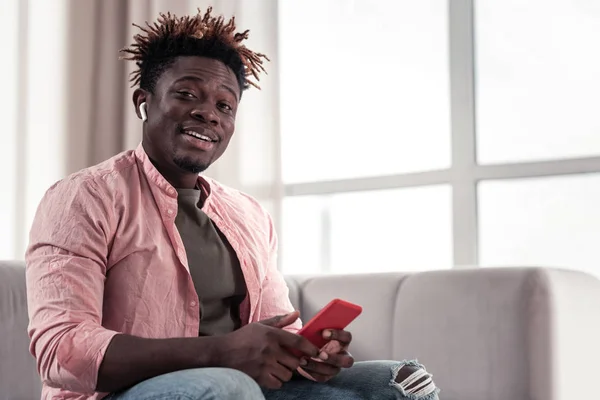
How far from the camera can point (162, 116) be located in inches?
65.5

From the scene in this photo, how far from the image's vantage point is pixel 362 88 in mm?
3127

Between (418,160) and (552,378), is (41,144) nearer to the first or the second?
(418,160)

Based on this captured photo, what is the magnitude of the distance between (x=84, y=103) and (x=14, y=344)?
169cm

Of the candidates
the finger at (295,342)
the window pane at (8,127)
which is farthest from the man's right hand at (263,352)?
the window pane at (8,127)

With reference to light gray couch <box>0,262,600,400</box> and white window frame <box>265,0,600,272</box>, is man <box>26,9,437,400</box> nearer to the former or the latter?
light gray couch <box>0,262,600,400</box>

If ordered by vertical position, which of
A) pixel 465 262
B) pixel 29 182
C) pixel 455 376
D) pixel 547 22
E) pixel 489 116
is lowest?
pixel 455 376

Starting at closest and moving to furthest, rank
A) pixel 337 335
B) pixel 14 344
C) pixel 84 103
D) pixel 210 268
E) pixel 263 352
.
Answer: pixel 263 352 → pixel 337 335 → pixel 210 268 → pixel 14 344 → pixel 84 103

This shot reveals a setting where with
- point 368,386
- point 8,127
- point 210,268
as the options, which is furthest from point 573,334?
point 8,127

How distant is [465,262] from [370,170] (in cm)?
55

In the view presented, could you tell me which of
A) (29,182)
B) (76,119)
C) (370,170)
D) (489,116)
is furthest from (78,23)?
(489,116)

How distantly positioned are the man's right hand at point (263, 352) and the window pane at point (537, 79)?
168 centimetres

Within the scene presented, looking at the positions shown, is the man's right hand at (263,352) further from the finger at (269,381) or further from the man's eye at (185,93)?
the man's eye at (185,93)

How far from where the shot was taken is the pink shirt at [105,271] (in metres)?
1.26

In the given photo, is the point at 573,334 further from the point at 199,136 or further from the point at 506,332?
the point at 199,136
